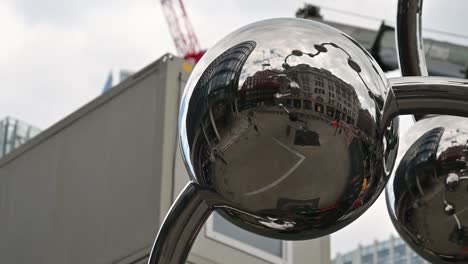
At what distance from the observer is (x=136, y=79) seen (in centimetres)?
870

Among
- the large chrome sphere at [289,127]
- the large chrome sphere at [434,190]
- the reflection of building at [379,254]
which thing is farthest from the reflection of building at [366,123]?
Result: the reflection of building at [379,254]

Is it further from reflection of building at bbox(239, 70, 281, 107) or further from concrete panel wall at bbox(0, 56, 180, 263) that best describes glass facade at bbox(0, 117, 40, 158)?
reflection of building at bbox(239, 70, 281, 107)

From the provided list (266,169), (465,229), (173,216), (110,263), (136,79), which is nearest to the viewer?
(266,169)

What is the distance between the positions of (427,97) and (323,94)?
0.42ft

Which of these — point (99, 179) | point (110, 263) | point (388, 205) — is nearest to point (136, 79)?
point (99, 179)

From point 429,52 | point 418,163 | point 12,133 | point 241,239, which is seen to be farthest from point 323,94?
point 12,133

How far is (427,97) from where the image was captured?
118 centimetres

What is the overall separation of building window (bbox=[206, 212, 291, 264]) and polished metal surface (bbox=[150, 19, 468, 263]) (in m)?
6.67

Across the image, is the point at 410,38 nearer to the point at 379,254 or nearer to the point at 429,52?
the point at 429,52

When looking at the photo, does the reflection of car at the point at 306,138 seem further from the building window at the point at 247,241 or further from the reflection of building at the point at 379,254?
the reflection of building at the point at 379,254

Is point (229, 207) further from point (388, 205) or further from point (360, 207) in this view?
point (388, 205)

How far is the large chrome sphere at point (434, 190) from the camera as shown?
5.06 feet

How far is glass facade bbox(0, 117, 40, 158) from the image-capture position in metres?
12.9

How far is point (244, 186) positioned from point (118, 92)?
7736mm
